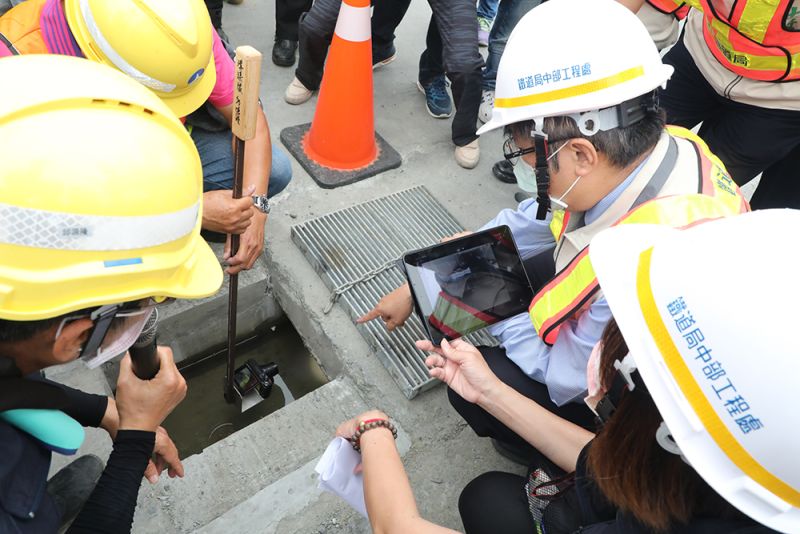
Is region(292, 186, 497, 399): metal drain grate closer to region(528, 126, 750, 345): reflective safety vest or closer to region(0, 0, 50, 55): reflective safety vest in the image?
region(528, 126, 750, 345): reflective safety vest

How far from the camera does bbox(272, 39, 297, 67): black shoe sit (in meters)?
4.23

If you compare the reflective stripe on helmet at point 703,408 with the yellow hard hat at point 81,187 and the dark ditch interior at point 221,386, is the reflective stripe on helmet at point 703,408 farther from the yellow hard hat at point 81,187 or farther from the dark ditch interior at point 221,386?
the dark ditch interior at point 221,386

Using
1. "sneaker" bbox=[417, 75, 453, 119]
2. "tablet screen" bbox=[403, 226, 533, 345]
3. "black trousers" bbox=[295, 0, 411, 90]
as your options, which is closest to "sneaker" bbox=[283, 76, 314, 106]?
"black trousers" bbox=[295, 0, 411, 90]

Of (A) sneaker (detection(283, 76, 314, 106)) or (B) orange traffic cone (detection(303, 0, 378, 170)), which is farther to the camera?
(A) sneaker (detection(283, 76, 314, 106))

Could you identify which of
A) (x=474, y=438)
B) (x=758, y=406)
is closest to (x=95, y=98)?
(x=758, y=406)

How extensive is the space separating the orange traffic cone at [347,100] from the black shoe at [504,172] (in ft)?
2.74

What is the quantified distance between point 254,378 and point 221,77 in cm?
147

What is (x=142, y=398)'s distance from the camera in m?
1.55

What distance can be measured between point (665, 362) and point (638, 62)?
1.11 metres

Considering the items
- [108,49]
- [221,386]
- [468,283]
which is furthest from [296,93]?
[468,283]

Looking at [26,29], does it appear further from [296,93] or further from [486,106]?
[486,106]

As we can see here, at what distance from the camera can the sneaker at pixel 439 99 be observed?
411 cm

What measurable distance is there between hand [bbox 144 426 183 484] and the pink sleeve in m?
1.57

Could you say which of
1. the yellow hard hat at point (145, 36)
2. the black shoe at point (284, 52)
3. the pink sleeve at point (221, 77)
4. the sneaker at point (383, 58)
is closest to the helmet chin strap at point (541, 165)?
the yellow hard hat at point (145, 36)
